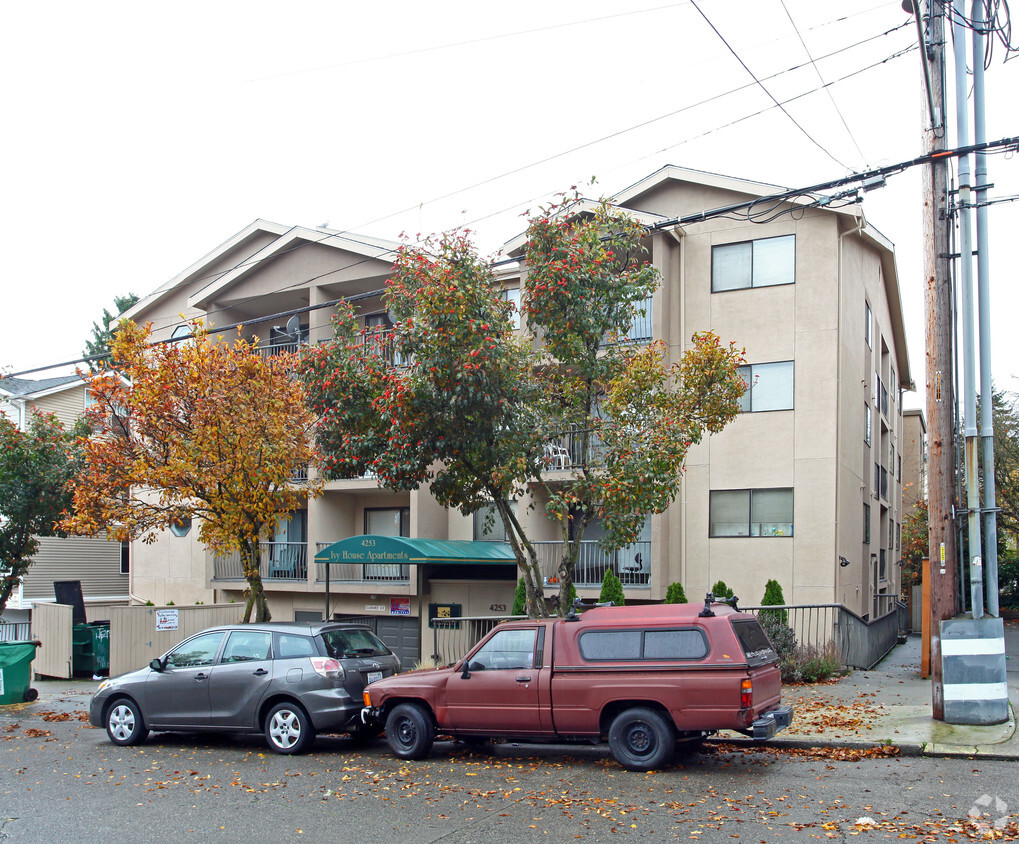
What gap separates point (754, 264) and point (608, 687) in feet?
41.5

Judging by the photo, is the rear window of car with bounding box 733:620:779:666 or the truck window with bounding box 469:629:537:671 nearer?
the rear window of car with bounding box 733:620:779:666

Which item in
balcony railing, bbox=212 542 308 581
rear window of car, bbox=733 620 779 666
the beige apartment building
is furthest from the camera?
balcony railing, bbox=212 542 308 581

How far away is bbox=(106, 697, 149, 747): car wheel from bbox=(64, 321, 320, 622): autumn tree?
13.0 ft

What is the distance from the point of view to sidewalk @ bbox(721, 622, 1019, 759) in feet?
34.3

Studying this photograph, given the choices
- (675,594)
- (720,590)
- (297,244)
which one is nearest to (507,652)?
(675,594)

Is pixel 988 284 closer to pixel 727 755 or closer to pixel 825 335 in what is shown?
→ pixel 727 755

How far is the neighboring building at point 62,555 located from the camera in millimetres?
32562

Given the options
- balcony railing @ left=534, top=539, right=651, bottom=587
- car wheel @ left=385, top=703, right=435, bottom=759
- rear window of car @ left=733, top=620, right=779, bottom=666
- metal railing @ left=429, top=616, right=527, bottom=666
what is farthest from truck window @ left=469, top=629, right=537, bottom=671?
balcony railing @ left=534, top=539, right=651, bottom=587

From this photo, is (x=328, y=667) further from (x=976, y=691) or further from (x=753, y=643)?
(x=976, y=691)

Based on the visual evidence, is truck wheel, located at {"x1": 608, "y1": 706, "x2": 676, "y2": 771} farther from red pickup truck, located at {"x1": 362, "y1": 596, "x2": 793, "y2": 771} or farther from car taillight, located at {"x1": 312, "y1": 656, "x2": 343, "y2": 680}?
car taillight, located at {"x1": 312, "y1": 656, "x2": 343, "y2": 680}

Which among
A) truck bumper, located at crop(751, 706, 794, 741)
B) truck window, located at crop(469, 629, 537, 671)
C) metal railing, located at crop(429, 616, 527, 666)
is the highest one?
truck window, located at crop(469, 629, 537, 671)

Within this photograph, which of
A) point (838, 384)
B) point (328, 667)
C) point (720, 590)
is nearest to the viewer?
point (328, 667)

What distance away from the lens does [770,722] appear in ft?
31.7

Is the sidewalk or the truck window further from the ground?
the truck window
